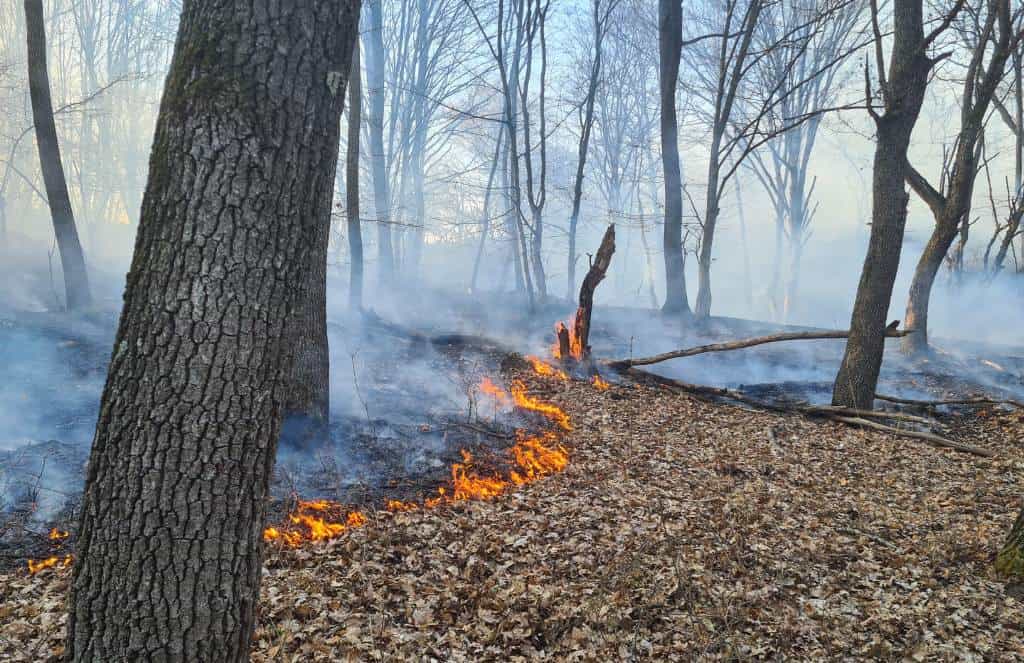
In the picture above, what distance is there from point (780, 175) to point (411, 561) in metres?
28.7

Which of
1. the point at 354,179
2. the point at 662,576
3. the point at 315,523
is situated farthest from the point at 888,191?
the point at 354,179

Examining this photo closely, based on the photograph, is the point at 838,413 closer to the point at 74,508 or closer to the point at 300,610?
the point at 300,610

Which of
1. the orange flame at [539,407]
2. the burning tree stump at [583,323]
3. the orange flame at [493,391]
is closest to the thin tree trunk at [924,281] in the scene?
the burning tree stump at [583,323]

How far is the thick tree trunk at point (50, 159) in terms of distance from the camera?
1067 centimetres

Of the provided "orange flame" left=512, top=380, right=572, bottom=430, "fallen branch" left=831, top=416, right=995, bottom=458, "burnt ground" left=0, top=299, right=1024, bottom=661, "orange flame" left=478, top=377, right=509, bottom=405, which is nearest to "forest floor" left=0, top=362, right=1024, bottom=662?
"burnt ground" left=0, top=299, right=1024, bottom=661

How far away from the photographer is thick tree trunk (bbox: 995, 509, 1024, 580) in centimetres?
438

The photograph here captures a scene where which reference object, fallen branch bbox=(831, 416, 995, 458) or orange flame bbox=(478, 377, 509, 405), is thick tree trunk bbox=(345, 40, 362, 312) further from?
fallen branch bbox=(831, 416, 995, 458)

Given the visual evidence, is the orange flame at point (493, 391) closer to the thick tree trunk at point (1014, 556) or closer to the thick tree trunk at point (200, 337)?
the thick tree trunk at point (1014, 556)

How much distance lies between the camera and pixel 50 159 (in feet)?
37.0

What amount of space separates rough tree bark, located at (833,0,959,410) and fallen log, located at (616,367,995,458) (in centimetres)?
25

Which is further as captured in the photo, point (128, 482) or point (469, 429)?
point (469, 429)

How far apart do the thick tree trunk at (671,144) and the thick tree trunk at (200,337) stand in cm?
1610

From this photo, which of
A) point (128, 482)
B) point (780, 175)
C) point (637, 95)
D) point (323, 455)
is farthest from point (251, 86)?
point (637, 95)

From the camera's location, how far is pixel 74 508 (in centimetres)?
504
